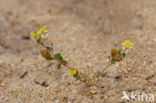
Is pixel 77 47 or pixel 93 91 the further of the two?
pixel 77 47

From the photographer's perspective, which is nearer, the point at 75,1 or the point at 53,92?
the point at 53,92

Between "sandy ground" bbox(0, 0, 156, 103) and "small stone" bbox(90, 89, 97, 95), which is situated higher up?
"sandy ground" bbox(0, 0, 156, 103)

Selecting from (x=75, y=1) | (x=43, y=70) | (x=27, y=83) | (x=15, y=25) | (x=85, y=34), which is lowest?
(x=27, y=83)

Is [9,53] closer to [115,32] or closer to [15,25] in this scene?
[15,25]

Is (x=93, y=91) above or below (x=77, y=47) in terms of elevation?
below

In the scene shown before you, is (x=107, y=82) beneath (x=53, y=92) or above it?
above

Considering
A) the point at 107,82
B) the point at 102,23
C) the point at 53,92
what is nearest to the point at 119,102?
the point at 107,82

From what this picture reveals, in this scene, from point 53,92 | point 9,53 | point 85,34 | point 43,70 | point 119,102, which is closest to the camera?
point 119,102

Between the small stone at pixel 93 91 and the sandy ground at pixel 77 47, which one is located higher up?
the sandy ground at pixel 77 47
